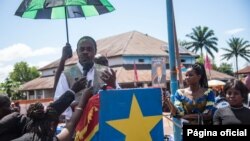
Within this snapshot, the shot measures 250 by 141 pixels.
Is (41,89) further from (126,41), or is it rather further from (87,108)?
(87,108)

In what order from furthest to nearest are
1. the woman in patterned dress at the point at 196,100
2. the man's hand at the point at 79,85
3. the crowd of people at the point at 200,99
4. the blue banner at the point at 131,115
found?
the woman in patterned dress at the point at 196,100, the crowd of people at the point at 200,99, the man's hand at the point at 79,85, the blue banner at the point at 131,115

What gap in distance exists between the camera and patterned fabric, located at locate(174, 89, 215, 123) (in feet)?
11.8

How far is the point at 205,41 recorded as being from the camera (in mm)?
63906

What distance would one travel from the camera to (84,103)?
255 cm

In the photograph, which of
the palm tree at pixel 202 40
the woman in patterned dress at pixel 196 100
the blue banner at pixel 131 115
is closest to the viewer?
the blue banner at pixel 131 115

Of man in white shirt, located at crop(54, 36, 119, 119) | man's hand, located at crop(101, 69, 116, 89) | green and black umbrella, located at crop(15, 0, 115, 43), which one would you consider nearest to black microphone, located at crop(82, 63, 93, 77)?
man in white shirt, located at crop(54, 36, 119, 119)

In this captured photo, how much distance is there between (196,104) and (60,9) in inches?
75.4

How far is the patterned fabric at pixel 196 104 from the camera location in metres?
3.60

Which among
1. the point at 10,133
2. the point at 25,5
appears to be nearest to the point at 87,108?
the point at 10,133

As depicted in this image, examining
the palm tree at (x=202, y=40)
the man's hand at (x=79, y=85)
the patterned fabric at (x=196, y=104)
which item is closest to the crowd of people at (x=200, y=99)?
the patterned fabric at (x=196, y=104)

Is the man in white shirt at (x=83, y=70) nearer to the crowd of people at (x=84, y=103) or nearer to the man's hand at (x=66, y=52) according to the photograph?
the crowd of people at (x=84, y=103)

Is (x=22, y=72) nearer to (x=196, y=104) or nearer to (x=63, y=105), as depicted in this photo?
(x=196, y=104)

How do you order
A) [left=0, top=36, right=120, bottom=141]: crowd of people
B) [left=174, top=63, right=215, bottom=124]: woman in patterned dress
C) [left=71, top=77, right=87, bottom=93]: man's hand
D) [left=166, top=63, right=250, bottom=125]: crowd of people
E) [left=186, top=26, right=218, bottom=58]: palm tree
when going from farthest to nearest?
[left=186, top=26, right=218, bottom=58]: palm tree → [left=174, top=63, right=215, bottom=124]: woman in patterned dress → [left=166, top=63, right=250, bottom=125]: crowd of people → [left=71, top=77, right=87, bottom=93]: man's hand → [left=0, top=36, right=120, bottom=141]: crowd of people

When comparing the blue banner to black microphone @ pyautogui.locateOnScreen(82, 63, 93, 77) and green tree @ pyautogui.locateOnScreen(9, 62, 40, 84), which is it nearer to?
black microphone @ pyautogui.locateOnScreen(82, 63, 93, 77)
